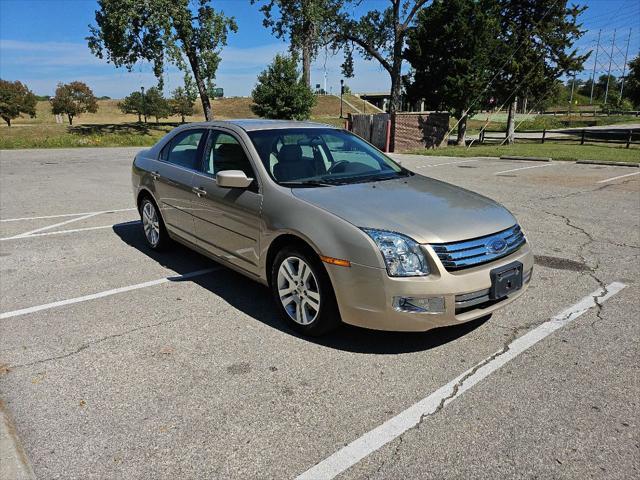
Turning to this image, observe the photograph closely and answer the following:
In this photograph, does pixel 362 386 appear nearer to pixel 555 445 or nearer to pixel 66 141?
pixel 555 445

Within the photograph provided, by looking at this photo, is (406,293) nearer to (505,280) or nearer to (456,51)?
(505,280)

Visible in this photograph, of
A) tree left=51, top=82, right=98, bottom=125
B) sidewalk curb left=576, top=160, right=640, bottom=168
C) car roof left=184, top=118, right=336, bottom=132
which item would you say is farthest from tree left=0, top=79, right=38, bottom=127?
car roof left=184, top=118, right=336, bottom=132

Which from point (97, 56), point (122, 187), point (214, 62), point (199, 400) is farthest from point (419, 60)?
point (199, 400)

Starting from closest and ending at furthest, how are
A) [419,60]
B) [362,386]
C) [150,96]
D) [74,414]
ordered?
[74,414] → [362,386] → [419,60] → [150,96]

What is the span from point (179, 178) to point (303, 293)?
7.23ft

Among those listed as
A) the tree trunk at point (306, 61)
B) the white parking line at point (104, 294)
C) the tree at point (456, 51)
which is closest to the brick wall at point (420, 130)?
the tree at point (456, 51)

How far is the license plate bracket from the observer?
335 cm

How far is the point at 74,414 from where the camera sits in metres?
2.82

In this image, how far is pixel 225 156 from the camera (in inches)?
179

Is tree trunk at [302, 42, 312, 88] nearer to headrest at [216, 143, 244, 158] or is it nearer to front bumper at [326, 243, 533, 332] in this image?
headrest at [216, 143, 244, 158]

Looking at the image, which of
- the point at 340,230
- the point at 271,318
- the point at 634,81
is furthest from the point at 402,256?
the point at 634,81

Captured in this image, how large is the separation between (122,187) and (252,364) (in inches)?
377

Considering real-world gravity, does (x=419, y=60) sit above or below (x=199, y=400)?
above

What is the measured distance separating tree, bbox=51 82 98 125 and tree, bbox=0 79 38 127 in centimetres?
218
